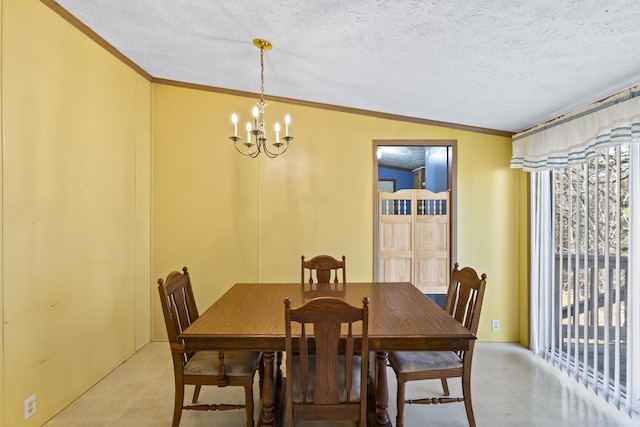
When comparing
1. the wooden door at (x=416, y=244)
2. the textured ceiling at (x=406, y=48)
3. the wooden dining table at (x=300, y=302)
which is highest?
the textured ceiling at (x=406, y=48)

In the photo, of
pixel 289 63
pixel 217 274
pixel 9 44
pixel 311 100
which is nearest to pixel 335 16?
pixel 289 63

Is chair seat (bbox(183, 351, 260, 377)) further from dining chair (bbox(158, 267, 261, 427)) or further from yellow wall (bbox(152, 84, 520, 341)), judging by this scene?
yellow wall (bbox(152, 84, 520, 341))

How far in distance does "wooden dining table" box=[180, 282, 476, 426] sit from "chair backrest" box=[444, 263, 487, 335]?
0.63ft

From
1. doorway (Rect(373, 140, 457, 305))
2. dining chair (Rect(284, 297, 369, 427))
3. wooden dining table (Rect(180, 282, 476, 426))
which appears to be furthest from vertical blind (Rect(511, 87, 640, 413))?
dining chair (Rect(284, 297, 369, 427))

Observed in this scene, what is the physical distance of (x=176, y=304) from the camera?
2100mm

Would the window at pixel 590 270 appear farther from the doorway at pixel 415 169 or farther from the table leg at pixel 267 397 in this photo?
the table leg at pixel 267 397

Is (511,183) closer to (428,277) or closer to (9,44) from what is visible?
(428,277)

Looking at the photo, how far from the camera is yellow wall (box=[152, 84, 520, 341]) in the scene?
3557 millimetres

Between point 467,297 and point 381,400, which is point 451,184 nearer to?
point 467,297

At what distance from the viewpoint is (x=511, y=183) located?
3625 mm

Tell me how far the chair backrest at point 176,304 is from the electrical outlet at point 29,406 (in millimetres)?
908

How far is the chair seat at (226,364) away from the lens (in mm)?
1964

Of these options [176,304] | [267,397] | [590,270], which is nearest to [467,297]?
[590,270]

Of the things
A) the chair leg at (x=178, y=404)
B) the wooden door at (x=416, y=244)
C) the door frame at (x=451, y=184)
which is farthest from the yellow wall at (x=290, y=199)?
the chair leg at (x=178, y=404)
